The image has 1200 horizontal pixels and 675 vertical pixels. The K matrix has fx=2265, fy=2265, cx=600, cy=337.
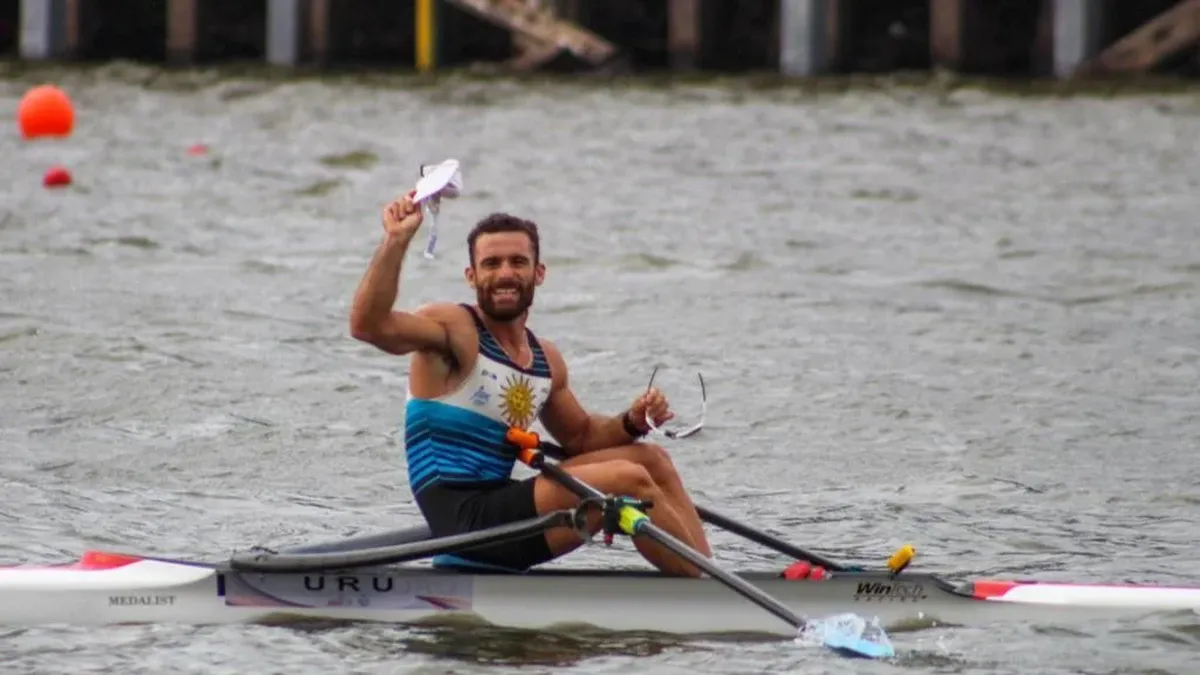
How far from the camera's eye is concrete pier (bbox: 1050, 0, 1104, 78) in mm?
21469

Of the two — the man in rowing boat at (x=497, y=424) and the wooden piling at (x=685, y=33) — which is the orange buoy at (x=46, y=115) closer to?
the wooden piling at (x=685, y=33)

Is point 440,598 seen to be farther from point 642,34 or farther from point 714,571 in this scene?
point 642,34

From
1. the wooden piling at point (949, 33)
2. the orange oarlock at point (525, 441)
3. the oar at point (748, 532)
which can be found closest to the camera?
the orange oarlock at point (525, 441)

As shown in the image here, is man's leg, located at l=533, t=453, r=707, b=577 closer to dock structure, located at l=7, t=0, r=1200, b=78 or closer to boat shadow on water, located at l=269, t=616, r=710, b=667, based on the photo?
boat shadow on water, located at l=269, t=616, r=710, b=667

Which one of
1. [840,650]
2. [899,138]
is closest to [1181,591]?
[840,650]

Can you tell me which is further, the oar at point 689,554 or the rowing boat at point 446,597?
the rowing boat at point 446,597

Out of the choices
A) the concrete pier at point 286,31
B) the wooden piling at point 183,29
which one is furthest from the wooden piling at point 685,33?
the wooden piling at point 183,29

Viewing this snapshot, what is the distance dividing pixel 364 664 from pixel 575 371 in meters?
6.27

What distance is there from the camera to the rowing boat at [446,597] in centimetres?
800

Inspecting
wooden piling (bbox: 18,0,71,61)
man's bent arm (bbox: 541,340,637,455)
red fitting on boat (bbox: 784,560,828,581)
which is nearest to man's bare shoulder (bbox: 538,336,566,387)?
man's bent arm (bbox: 541,340,637,455)

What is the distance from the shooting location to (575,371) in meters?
13.9

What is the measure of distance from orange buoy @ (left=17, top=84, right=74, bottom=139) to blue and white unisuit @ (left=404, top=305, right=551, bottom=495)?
45.9 ft

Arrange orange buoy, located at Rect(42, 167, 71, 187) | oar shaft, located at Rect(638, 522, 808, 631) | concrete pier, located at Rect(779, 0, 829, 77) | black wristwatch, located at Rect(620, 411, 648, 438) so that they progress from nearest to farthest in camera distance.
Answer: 1. oar shaft, located at Rect(638, 522, 808, 631)
2. black wristwatch, located at Rect(620, 411, 648, 438)
3. orange buoy, located at Rect(42, 167, 71, 187)
4. concrete pier, located at Rect(779, 0, 829, 77)

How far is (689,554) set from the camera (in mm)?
7598
